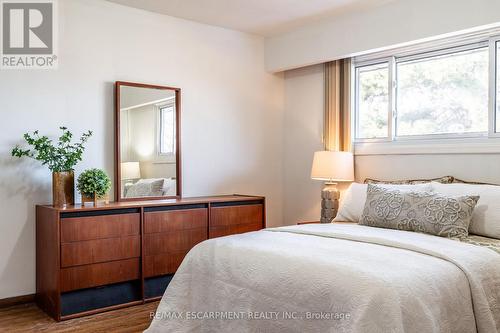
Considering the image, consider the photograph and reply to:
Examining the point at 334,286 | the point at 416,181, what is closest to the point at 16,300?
the point at 334,286

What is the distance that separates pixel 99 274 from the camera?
3287 mm

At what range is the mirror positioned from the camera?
12.5ft

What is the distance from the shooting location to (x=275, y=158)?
5.02 metres

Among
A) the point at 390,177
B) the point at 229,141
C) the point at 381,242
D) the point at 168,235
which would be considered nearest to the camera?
the point at 381,242

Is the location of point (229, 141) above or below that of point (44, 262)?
above

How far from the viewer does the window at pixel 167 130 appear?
13.2ft

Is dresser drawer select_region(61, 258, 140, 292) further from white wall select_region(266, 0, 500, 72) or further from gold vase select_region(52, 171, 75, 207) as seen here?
white wall select_region(266, 0, 500, 72)

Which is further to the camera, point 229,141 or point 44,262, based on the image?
point 229,141

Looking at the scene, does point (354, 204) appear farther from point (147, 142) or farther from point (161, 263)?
point (147, 142)

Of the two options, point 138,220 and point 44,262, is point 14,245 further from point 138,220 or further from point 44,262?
point 138,220

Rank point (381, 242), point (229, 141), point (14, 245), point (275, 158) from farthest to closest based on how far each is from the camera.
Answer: point (275, 158) → point (229, 141) → point (14, 245) → point (381, 242)

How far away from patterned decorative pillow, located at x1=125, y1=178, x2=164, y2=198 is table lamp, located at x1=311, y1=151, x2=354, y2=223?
1.39 metres

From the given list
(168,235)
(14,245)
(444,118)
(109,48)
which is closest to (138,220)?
(168,235)

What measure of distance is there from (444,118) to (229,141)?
2.00m
